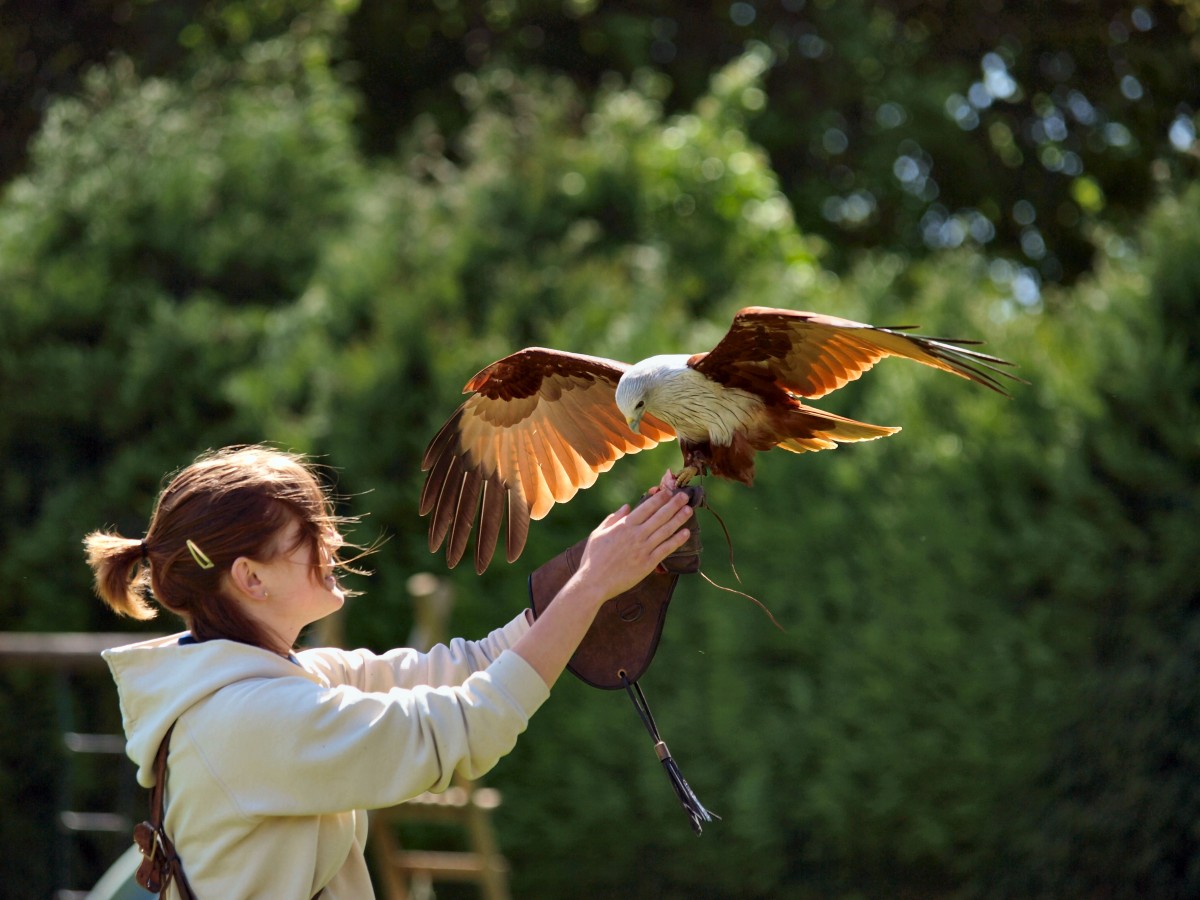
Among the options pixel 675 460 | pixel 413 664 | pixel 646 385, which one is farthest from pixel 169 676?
pixel 675 460

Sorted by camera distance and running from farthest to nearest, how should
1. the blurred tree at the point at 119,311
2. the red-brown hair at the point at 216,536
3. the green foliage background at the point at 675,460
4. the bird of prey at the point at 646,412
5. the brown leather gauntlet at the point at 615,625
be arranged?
1. the blurred tree at the point at 119,311
2. the green foliage background at the point at 675,460
3. the bird of prey at the point at 646,412
4. the brown leather gauntlet at the point at 615,625
5. the red-brown hair at the point at 216,536

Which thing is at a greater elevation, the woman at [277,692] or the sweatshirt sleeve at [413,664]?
the woman at [277,692]

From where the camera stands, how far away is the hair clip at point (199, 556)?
5.90 ft

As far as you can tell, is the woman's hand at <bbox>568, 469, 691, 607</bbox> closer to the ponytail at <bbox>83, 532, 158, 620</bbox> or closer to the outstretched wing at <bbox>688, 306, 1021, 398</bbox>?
the outstretched wing at <bbox>688, 306, 1021, 398</bbox>

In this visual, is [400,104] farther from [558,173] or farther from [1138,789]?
[1138,789]

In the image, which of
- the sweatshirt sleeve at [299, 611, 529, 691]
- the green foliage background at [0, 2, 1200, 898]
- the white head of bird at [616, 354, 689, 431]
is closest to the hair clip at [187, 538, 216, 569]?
the sweatshirt sleeve at [299, 611, 529, 691]

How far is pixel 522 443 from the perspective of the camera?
107 inches

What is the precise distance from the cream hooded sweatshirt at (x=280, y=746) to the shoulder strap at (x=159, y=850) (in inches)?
0.5

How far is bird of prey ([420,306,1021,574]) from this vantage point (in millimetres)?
2350

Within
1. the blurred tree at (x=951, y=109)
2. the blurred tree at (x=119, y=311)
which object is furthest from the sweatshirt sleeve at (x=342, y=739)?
the blurred tree at (x=951, y=109)

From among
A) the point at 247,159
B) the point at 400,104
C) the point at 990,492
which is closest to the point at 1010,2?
the point at 400,104

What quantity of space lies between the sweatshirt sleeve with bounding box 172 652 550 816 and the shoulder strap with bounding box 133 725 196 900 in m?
0.05

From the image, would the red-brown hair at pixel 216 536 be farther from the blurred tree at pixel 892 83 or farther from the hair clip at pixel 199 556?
the blurred tree at pixel 892 83

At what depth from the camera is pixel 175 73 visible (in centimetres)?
1020
